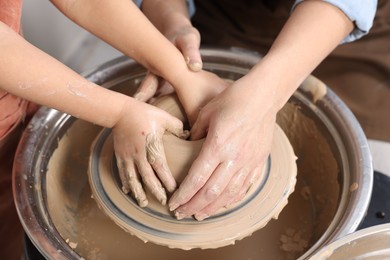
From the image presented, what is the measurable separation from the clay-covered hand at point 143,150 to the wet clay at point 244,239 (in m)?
0.24

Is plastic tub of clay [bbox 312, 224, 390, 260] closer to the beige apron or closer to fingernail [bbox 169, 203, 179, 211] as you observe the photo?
fingernail [bbox 169, 203, 179, 211]

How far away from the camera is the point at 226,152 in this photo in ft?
3.50

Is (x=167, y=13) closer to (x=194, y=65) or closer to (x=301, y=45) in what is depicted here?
(x=194, y=65)

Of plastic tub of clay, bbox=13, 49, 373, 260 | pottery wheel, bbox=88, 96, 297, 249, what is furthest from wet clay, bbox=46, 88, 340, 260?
pottery wheel, bbox=88, 96, 297, 249

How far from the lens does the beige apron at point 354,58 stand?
158cm

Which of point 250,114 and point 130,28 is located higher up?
point 130,28

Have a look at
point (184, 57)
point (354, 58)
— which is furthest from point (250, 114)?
point (354, 58)

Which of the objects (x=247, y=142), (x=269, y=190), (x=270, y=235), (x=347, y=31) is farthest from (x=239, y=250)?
(x=347, y=31)

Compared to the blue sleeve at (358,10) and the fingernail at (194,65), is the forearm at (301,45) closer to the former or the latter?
the blue sleeve at (358,10)

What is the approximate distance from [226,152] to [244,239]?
0.34 m

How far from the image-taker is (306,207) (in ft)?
4.60

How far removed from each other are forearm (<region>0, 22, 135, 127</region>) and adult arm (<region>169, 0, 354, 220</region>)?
209 millimetres

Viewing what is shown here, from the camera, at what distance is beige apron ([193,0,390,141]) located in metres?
1.58

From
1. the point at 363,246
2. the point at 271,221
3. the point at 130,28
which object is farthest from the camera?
the point at 271,221
